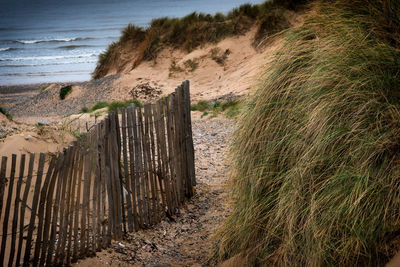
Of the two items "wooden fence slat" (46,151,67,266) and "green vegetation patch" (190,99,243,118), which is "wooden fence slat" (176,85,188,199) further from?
"green vegetation patch" (190,99,243,118)

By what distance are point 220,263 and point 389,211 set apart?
1.48 meters

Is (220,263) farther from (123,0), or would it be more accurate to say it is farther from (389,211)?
(123,0)

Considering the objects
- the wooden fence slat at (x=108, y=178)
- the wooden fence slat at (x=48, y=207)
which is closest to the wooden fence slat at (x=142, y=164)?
the wooden fence slat at (x=108, y=178)

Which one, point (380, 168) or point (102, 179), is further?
point (102, 179)

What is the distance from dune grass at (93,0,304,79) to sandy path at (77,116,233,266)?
1047cm

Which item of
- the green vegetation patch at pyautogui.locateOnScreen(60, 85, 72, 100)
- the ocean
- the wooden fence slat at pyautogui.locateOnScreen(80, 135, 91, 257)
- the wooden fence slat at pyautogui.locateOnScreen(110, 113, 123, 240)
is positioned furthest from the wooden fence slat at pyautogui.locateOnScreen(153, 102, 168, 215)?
the ocean

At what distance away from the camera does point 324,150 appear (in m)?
2.83

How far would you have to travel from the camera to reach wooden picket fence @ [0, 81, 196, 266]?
312 centimetres

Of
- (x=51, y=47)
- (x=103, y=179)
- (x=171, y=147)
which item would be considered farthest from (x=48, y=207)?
(x=51, y=47)

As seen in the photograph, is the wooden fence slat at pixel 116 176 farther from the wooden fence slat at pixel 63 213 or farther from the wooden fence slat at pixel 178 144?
the wooden fence slat at pixel 178 144

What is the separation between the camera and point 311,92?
3076mm

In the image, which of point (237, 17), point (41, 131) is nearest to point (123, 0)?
point (237, 17)

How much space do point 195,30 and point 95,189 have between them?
14667 mm

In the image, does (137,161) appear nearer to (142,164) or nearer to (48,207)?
(142,164)
